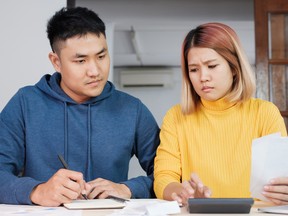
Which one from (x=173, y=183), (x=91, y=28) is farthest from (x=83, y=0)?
(x=173, y=183)

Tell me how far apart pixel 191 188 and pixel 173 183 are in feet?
0.61

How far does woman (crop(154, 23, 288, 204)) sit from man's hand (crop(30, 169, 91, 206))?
35 cm

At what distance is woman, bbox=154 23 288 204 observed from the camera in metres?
1.75

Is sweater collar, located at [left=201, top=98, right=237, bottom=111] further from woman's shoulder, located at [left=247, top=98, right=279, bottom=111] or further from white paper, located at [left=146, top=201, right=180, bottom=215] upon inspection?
white paper, located at [left=146, top=201, right=180, bottom=215]

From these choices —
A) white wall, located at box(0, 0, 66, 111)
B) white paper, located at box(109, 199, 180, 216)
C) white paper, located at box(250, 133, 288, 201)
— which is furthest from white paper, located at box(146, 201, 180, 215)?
white wall, located at box(0, 0, 66, 111)

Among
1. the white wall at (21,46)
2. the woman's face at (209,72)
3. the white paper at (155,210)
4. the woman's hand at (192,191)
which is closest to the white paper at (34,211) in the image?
the white paper at (155,210)

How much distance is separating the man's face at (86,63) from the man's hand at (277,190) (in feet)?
2.50

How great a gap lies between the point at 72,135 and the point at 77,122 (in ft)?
0.17

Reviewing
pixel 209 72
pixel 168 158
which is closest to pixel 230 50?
pixel 209 72

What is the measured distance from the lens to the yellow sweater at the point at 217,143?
1.74m

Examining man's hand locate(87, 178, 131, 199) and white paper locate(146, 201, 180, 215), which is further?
man's hand locate(87, 178, 131, 199)

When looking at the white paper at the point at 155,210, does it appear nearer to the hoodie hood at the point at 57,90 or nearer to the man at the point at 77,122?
the man at the point at 77,122

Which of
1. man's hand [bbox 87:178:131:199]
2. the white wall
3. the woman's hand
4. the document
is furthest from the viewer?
the white wall

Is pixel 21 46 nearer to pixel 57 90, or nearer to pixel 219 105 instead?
pixel 57 90
